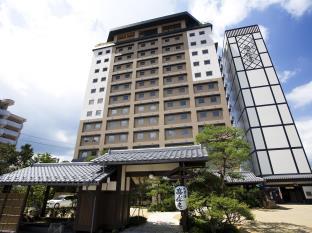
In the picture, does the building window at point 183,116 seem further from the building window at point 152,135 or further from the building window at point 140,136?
the building window at point 140,136

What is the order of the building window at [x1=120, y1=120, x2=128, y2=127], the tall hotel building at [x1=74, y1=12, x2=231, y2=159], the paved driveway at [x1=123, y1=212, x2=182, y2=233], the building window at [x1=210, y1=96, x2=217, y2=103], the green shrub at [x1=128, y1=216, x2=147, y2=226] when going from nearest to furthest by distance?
the paved driveway at [x1=123, y1=212, x2=182, y2=233]
the green shrub at [x1=128, y1=216, x2=147, y2=226]
the tall hotel building at [x1=74, y1=12, x2=231, y2=159]
the building window at [x1=210, y1=96, x2=217, y2=103]
the building window at [x1=120, y1=120, x2=128, y2=127]

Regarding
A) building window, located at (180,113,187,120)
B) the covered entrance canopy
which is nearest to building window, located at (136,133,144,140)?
building window, located at (180,113,187,120)

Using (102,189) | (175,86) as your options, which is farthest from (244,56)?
(102,189)

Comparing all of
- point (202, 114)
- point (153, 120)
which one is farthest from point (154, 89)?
point (202, 114)

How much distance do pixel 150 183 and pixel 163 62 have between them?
33239 millimetres

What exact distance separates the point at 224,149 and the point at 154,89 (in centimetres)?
3121

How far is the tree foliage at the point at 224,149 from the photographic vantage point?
14.3 m

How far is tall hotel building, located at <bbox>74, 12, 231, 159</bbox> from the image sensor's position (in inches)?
1566

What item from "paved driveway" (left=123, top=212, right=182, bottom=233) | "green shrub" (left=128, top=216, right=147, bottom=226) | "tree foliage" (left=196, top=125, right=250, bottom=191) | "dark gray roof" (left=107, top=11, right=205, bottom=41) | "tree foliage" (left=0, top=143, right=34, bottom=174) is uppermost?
"dark gray roof" (left=107, top=11, right=205, bottom=41)

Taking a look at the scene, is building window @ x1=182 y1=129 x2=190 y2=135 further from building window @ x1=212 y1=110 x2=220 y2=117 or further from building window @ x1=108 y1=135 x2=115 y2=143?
building window @ x1=108 y1=135 x2=115 y2=143

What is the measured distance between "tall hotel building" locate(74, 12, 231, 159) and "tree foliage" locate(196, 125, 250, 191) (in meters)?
21.5

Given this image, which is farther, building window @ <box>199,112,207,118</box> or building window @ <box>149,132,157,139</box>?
building window @ <box>149,132,157,139</box>

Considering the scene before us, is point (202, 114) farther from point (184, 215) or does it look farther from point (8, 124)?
point (8, 124)

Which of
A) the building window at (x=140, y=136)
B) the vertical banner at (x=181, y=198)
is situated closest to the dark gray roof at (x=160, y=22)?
the building window at (x=140, y=136)
